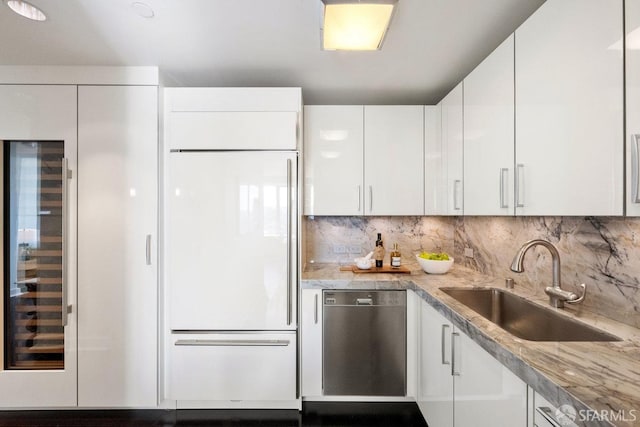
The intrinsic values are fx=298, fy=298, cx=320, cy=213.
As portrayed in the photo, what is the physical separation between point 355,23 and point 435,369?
1855mm

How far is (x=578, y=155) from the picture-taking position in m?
1.07

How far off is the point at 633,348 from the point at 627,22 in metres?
1.03

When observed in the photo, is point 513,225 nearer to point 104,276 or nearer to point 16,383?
point 104,276

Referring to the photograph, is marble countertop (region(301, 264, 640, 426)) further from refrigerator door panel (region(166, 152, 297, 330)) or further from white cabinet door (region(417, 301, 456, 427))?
refrigerator door panel (region(166, 152, 297, 330))

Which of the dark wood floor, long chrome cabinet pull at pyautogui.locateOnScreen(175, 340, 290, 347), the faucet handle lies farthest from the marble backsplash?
the dark wood floor

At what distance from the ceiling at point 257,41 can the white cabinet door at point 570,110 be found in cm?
34

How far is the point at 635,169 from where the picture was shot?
2.87 ft

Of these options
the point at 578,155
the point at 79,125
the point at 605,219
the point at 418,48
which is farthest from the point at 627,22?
the point at 79,125

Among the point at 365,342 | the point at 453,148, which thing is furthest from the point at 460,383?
the point at 453,148

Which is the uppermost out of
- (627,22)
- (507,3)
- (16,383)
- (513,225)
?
(507,3)

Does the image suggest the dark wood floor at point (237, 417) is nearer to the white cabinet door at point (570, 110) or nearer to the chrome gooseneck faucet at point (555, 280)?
the chrome gooseneck faucet at point (555, 280)

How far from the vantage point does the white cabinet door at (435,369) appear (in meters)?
1.50

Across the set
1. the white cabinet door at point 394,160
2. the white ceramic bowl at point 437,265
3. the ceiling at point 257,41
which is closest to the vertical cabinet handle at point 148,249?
the ceiling at point 257,41

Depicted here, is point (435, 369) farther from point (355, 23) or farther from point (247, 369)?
point (355, 23)
